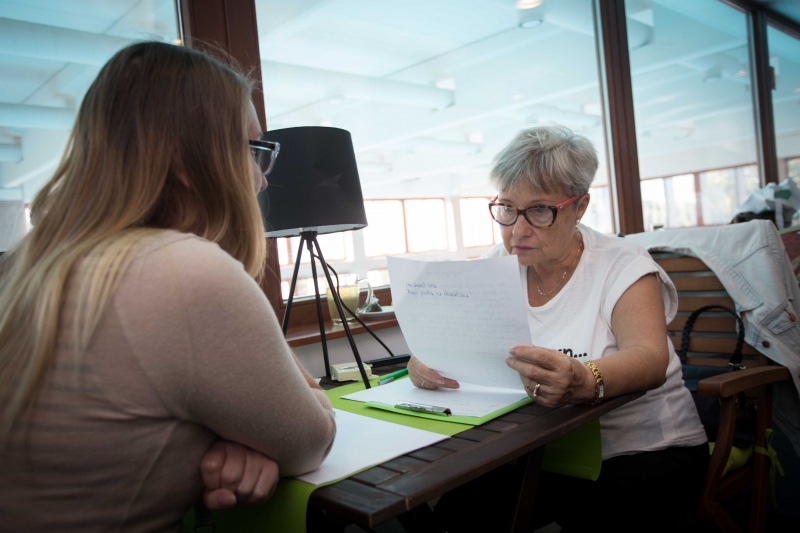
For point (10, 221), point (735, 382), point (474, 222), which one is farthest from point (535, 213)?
point (474, 222)

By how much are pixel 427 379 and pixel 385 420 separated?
20cm

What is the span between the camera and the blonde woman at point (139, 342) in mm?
627

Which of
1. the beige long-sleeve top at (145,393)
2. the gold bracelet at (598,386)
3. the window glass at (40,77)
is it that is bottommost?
the gold bracelet at (598,386)

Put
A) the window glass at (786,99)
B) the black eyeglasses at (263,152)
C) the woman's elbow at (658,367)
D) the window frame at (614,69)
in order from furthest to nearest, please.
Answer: the window glass at (786,99), the window frame at (614,69), the woman's elbow at (658,367), the black eyeglasses at (263,152)

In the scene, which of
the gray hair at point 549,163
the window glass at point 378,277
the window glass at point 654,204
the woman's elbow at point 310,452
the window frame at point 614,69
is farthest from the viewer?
the window glass at point 654,204

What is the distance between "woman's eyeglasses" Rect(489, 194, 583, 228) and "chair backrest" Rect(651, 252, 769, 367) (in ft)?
2.62

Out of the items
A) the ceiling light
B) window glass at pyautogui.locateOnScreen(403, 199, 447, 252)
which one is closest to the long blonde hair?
window glass at pyautogui.locateOnScreen(403, 199, 447, 252)

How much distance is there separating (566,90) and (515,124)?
1.50 ft

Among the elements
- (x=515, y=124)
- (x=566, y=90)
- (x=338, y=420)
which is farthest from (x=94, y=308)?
(x=566, y=90)

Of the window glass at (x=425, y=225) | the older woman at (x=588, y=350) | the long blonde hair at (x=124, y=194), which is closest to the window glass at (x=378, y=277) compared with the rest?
the window glass at (x=425, y=225)

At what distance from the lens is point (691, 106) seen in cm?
473

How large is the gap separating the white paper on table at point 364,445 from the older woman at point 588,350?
23 centimetres

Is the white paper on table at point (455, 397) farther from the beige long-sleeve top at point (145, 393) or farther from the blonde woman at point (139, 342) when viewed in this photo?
the beige long-sleeve top at point (145, 393)

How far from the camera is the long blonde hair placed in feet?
2.08
